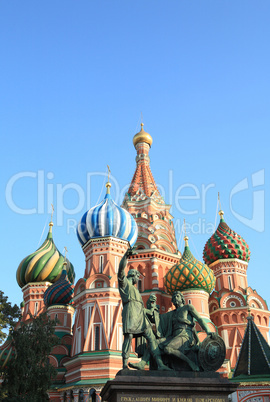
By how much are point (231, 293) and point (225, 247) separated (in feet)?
12.4

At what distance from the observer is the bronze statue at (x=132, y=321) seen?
25.8 ft

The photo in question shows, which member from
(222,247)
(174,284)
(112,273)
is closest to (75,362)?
(112,273)

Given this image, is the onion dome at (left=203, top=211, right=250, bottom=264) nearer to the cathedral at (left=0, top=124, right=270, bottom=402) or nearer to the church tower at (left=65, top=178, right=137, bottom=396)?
the cathedral at (left=0, top=124, right=270, bottom=402)

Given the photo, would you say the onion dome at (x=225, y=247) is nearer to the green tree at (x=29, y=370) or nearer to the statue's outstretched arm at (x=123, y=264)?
the green tree at (x=29, y=370)

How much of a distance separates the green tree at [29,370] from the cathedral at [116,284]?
336 centimetres

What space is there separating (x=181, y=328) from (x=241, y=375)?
7679mm

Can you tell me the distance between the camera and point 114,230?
25.7 metres

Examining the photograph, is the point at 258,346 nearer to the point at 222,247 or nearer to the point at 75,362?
the point at 75,362

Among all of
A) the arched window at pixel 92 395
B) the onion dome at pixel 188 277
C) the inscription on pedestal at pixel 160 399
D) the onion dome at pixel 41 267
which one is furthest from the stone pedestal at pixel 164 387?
the onion dome at pixel 41 267

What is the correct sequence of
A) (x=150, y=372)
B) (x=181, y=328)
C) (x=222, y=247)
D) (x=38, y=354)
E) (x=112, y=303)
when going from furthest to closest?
(x=222, y=247) < (x=112, y=303) < (x=38, y=354) < (x=181, y=328) < (x=150, y=372)

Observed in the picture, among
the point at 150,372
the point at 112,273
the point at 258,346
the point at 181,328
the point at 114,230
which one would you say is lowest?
the point at 150,372

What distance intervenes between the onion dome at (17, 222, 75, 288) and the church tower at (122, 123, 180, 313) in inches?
261

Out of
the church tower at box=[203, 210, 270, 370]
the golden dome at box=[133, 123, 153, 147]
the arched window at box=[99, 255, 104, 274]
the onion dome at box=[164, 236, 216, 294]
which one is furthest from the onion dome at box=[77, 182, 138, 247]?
the golden dome at box=[133, 123, 153, 147]

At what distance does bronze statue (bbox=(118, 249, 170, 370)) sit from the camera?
7.86 meters
